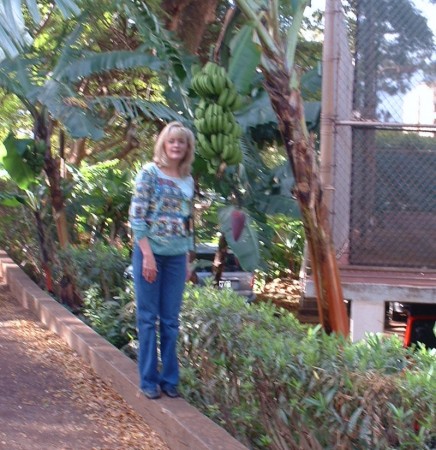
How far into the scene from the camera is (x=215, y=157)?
7082mm

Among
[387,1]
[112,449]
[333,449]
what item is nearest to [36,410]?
[112,449]

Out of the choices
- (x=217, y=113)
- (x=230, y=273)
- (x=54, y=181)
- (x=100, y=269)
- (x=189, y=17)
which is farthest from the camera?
(x=189, y=17)

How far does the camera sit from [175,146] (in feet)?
17.5

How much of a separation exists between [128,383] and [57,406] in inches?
21.8

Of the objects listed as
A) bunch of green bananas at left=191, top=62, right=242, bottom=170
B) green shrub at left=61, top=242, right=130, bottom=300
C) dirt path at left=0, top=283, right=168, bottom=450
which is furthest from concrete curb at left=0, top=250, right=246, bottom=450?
bunch of green bananas at left=191, top=62, right=242, bottom=170

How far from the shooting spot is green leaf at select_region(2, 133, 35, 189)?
34.1 ft

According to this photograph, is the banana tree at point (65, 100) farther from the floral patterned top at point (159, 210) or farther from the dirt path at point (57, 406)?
the floral patterned top at point (159, 210)

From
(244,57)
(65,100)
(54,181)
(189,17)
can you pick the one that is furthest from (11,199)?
(244,57)

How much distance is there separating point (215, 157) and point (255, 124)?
3.51 meters

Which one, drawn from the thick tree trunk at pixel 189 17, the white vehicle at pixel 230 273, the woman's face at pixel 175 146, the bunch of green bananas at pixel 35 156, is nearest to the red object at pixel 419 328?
the woman's face at pixel 175 146

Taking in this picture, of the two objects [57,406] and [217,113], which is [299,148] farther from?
[57,406]

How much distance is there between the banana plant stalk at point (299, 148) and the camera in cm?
558

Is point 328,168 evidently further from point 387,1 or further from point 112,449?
point 112,449

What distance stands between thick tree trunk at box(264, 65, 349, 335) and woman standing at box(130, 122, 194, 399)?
0.66m
